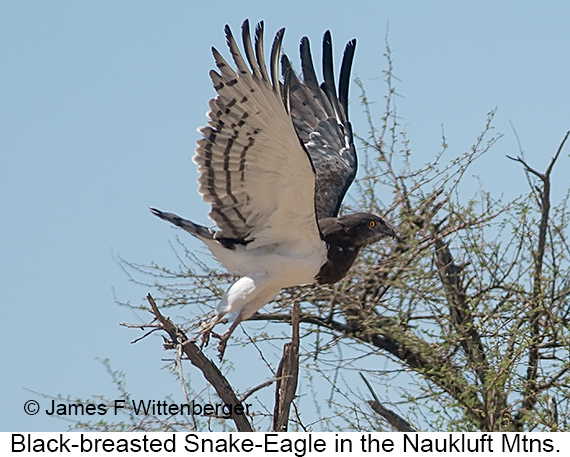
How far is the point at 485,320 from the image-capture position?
8.18m

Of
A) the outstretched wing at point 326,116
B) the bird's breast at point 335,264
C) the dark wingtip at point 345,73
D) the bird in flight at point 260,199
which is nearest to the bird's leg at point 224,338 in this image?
the bird in flight at point 260,199

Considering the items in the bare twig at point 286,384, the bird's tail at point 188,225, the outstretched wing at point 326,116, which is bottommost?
the bare twig at point 286,384

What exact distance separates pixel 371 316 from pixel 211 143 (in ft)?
8.86

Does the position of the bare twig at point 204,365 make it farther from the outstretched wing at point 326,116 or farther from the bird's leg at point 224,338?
the outstretched wing at point 326,116

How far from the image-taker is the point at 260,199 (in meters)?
6.45

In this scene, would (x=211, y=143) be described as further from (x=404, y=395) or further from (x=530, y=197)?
(x=530, y=197)

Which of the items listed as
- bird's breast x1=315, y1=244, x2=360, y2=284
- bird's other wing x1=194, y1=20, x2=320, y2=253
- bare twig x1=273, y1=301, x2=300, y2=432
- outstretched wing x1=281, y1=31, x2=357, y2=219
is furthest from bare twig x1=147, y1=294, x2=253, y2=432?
outstretched wing x1=281, y1=31, x2=357, y2=219

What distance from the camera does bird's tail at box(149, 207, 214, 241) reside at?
6559mm

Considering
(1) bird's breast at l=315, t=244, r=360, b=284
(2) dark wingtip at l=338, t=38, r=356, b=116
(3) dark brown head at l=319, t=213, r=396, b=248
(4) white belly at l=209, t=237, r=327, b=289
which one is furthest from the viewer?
(2) dark wingtip at l=338, t=38, r=356, b=116

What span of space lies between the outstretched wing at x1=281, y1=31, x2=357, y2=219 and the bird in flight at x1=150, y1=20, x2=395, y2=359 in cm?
114

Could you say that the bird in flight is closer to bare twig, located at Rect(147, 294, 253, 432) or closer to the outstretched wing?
bare twig, located at Rect(147, 294, 253, 432)

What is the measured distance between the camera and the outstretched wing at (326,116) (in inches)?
316
